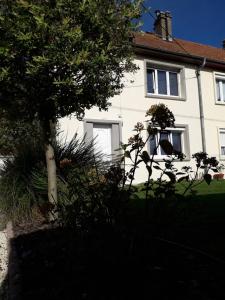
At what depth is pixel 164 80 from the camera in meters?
18.2

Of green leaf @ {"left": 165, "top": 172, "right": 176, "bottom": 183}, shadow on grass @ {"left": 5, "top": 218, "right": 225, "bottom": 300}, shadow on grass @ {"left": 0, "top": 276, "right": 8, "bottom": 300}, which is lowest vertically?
shadow on grass @ {"left": 0, "top": 276, "right": 8, "bottom": 300}

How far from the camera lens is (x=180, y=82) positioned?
60.5 feet

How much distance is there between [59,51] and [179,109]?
1334cm

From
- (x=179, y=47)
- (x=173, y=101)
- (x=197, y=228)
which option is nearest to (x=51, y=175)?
(x=197, y=228)

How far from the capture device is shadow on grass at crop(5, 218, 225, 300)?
2.91m

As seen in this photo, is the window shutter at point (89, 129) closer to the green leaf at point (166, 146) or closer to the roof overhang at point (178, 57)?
the roof overhang at point (178, 57)

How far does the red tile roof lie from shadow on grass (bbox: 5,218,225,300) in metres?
14.1

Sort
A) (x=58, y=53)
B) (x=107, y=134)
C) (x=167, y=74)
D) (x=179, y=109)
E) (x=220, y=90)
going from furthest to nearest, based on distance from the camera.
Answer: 1. (x=220, y=90)
2. (x=167, y=74)
3. (x=179, y=109)
4. (x=107, y=134)
5. (x=58, y=53)

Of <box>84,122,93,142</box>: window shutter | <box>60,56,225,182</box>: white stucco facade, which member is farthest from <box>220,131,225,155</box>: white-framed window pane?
<box>84,122,93,142</box>: window shutter

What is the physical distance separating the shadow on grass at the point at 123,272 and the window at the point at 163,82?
14.4 m

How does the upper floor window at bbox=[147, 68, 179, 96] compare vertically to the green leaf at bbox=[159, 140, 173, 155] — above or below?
above

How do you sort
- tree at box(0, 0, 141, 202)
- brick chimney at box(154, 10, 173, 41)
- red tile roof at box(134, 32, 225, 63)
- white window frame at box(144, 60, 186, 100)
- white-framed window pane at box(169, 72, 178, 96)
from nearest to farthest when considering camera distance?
tree at box(0, 0, 141, 202), white window frame at box(144, 60, 186, 100), red tile roof at box(134, 32, 225, 63), white-framed window pane at box(169, 72, 178, 96), brick chimney at box(154, 10, 173, 41)

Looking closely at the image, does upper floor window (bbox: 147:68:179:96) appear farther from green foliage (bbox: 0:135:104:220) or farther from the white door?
green foliage (bbox: 0:135:104:220)

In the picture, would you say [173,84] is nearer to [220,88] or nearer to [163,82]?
[163,82]
